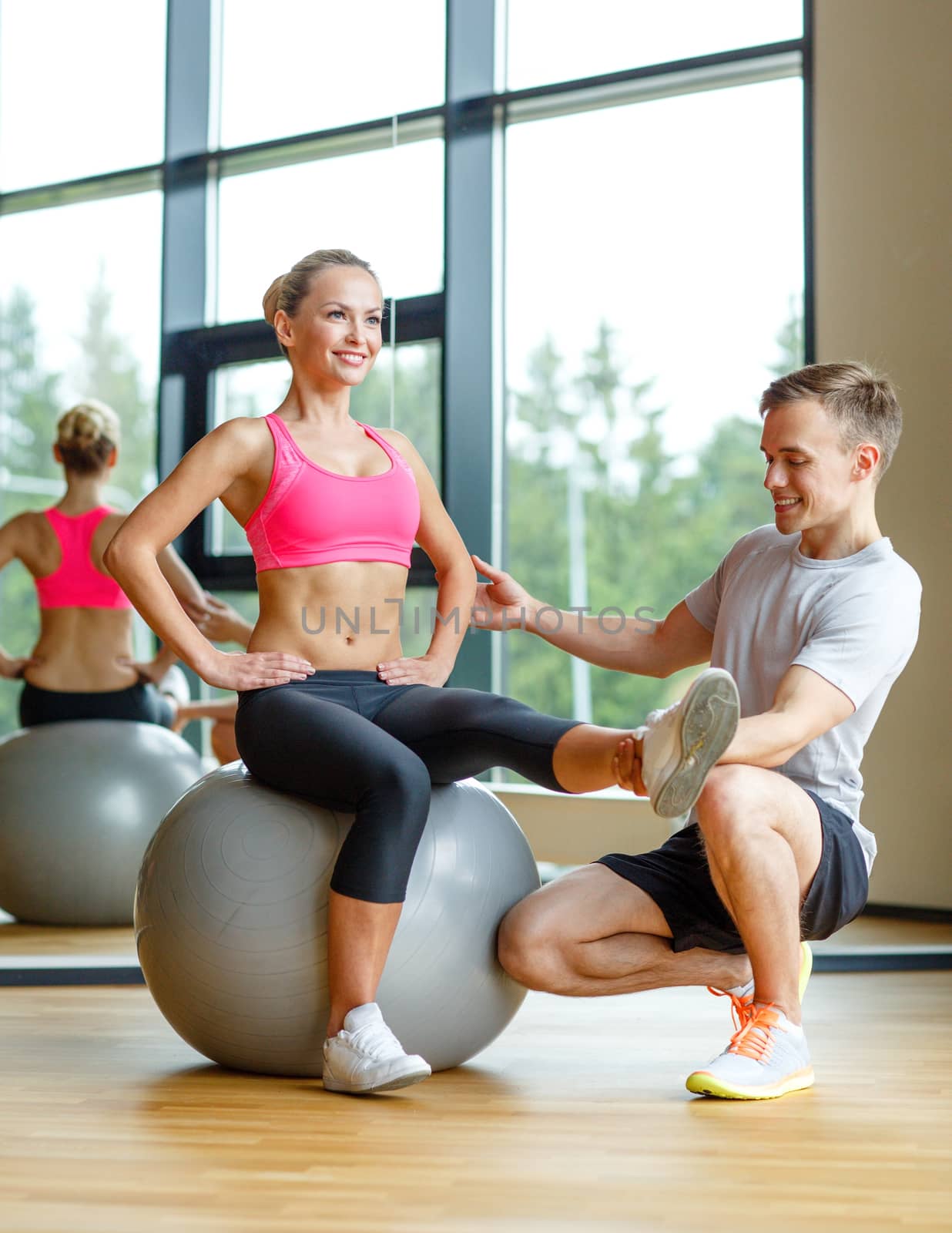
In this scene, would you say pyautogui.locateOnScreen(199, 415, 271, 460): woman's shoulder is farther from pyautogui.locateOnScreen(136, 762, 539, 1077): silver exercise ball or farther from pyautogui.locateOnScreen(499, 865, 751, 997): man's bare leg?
pyautogui.locateOnScreen(499, 865, 751, 997): man's bare leg

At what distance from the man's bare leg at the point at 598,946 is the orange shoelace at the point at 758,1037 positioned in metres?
0.20

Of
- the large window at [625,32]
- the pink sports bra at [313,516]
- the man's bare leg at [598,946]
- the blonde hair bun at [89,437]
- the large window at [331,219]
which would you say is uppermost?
the large window at [625,32]

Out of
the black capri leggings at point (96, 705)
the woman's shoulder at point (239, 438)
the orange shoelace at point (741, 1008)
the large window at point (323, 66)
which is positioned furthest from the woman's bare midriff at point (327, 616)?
the large window at point (323, 66)

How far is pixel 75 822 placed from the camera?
311 cm

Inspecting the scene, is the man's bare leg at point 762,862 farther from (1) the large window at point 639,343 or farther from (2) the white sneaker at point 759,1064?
(1) the large window at point 639,343

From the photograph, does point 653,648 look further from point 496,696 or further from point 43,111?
point 43,111

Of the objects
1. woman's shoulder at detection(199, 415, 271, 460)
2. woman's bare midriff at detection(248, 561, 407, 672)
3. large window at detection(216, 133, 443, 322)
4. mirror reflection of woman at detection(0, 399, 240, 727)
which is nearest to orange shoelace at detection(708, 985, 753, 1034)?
woman's bare midriff at detection(248, 561, 407, 672)

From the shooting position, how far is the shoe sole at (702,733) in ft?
5.52

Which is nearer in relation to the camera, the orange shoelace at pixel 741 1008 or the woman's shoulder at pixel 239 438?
the orange shoelace at pixel 741 1008

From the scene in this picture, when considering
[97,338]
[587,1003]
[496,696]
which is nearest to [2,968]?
[587,1003]

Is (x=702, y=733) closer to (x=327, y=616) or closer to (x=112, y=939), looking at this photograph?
(x=327, y=616)

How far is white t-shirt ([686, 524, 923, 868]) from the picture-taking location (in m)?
1.99

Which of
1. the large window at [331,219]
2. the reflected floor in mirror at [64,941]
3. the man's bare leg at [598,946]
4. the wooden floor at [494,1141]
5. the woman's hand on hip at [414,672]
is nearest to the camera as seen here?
the wooden floor at [494,1141]

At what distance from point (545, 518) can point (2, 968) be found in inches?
72.5
